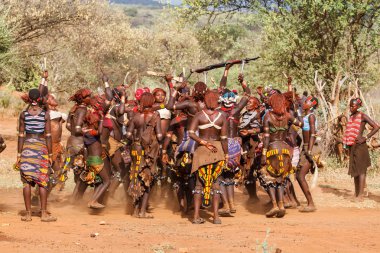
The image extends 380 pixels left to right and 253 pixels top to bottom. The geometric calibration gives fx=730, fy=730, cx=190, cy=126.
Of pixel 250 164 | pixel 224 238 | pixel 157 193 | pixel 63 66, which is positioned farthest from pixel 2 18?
pixel 63 66

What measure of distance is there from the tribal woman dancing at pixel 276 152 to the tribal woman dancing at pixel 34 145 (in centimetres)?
314

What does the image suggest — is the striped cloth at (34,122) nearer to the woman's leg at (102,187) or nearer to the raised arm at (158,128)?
the woman's leg at (102,187)

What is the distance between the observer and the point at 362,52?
61.8 ft

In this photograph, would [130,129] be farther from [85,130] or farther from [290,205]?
[290,205]

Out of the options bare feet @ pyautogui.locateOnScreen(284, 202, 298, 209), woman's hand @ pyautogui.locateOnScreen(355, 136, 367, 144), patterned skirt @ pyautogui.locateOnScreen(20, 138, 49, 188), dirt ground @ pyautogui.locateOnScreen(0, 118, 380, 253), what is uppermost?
woman's hand @ pyautogui.locateOnScreen(355, 136, 367, 144)

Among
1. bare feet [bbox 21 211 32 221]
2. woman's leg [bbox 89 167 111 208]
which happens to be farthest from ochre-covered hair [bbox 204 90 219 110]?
bare feet [bbox 21 211 32 221]

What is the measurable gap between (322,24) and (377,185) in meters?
5.56

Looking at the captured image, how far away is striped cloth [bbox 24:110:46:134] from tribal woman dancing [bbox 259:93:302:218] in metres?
3.18

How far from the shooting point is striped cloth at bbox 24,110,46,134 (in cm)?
996

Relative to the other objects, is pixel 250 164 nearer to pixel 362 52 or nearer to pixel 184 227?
pixel 184 227

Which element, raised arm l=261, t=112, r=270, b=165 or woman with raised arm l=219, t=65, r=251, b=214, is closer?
raised arm l=261, t=112, r=270, b=165

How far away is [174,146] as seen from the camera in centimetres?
1162

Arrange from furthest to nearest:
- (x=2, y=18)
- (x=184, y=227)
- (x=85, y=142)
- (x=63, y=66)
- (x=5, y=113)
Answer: (x=63, y=66) → (x=5, y=113) → (x=2, y=18) → (x=85, y=142) → (x=184, y=227)

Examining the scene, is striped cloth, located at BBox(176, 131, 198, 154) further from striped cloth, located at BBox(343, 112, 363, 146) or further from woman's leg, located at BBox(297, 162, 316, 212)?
striped cloth, located at BBox(343, 112, 363, 146)
